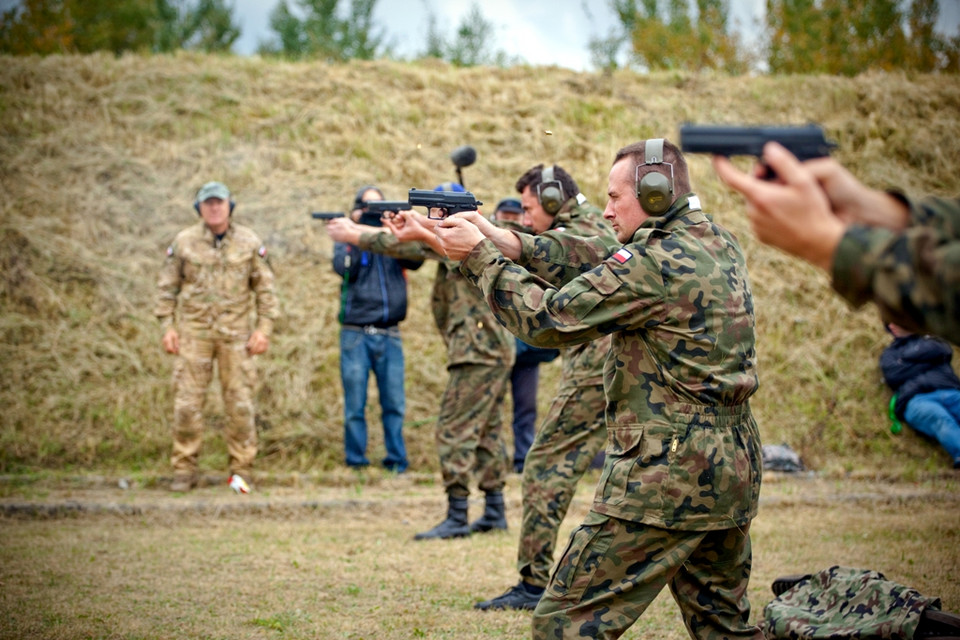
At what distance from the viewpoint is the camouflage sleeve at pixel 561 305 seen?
3.53 metres

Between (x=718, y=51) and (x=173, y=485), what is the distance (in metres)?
22.0

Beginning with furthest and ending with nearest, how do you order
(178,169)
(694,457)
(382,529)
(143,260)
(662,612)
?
(178,169)
(143,260)
(382,529)
(662,612)
(694,457)

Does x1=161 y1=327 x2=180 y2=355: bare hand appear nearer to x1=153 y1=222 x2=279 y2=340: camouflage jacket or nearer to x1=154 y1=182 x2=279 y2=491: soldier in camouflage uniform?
x1=154 y1=182 x2=279 y2=491: soldier in camouflage uniform

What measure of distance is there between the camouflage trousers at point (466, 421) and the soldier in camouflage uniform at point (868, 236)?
221 inches

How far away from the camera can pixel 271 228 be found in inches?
523

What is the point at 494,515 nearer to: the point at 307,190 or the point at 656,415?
the point at 656,415

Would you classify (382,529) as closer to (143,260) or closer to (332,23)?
(143,260)

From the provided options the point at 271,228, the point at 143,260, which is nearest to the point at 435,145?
the point at 271,228

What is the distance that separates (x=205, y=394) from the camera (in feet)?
32.9

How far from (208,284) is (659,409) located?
7.40 m

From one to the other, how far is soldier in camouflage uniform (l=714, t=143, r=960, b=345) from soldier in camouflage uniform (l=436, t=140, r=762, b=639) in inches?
48.7

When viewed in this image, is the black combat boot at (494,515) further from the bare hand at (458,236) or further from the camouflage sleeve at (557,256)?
the bare hand at (458,236)

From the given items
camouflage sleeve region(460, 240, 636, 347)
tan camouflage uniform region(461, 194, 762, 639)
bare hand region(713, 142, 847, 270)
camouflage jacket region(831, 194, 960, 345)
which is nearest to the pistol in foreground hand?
tan camouflage uniform region(461, 194, 762, 639)

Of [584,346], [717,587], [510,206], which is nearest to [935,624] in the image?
[717,587]
